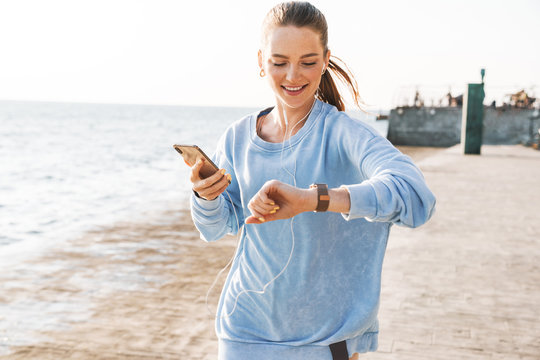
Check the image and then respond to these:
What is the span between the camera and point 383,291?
657 centimetres

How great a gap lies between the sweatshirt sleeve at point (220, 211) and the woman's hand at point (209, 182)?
144 millimetres

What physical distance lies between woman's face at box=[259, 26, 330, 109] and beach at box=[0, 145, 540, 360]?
927 millimetres

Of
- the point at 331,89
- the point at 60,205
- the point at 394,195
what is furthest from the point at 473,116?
the point at 394,195

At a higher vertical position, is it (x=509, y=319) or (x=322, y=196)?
(x=322, y=196)

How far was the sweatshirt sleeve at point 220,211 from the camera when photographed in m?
2.11

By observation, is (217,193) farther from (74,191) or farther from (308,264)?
(74,191)

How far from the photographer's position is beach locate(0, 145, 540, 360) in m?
5.41

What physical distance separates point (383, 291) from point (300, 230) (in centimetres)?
490

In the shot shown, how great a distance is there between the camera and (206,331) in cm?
611

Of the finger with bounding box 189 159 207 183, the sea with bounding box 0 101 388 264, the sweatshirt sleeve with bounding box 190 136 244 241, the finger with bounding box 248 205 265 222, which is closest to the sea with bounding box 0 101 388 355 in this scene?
the sea with bounding box 0 101 388 264

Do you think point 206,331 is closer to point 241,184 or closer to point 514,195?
point 241,184

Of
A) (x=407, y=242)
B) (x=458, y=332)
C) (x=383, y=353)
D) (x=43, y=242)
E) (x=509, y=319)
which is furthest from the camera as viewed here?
(x=43, y=242)

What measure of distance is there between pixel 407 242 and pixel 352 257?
7103 mm

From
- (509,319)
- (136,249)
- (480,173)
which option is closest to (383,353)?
(509,319)
